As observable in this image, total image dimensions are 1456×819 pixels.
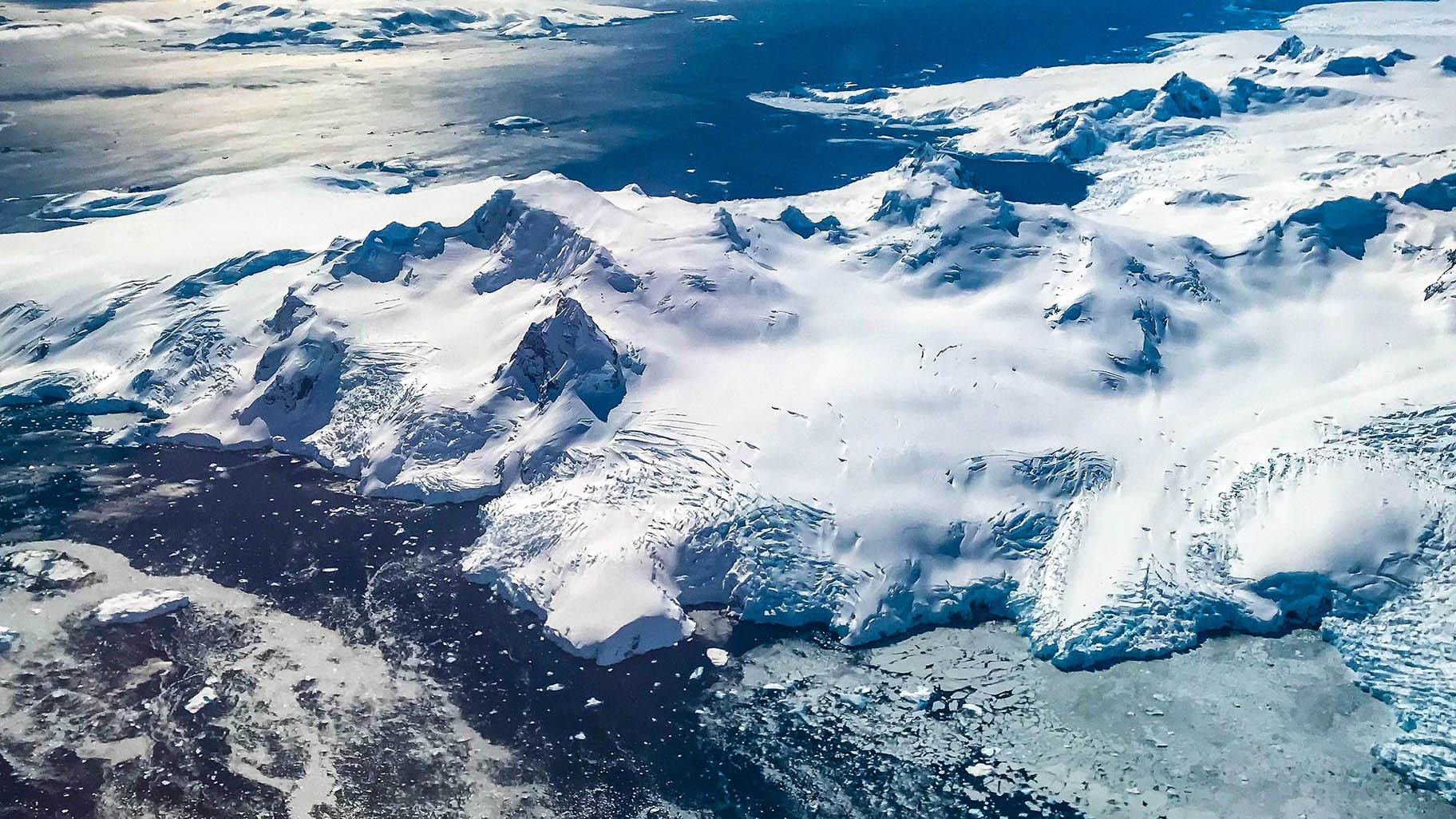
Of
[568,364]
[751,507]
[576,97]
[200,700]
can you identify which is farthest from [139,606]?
[576,97]

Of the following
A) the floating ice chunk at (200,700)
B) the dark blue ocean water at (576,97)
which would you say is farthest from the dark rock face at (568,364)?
the dark blue ocean water at (576,97)

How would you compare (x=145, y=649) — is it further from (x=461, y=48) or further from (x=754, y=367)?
(x=461, y=48)

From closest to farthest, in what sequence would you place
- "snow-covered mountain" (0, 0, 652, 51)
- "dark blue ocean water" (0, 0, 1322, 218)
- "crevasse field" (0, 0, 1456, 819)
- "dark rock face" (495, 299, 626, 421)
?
"crevasse field" (0, 0, 1456, 819), "dark rock face" (495, 299, 626, 421), "dark blue ocean water" (0, 0, 1322, 218), "snow-covered mountain" (0, 0, 652, 51)

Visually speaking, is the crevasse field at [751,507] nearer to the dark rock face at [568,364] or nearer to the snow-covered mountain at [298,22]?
the dark rock face at [568,364]

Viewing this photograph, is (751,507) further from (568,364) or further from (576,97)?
(576,97)

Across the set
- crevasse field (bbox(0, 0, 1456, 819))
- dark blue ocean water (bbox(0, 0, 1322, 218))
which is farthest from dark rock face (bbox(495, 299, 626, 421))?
dark blue ocean water (bbox(0, 0, 1322, 218))

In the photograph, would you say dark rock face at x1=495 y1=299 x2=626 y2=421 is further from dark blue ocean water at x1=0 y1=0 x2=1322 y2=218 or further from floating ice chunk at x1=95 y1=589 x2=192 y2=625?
dark blue ocean water at x1=0 y1=0 x2=1322 y2=218
